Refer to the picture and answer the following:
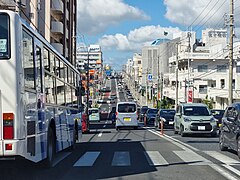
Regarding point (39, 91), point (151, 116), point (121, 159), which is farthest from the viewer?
point (151, 116)

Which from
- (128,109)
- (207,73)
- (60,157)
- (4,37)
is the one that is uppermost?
(207,73)

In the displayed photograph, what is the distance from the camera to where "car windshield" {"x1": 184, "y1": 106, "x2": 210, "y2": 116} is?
83.9 feet

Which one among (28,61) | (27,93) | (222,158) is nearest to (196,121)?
(222,158)

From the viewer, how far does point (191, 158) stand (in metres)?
14.5

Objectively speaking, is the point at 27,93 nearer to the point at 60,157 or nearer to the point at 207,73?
the point at 60,157

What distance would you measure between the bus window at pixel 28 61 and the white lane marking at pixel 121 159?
169 inches

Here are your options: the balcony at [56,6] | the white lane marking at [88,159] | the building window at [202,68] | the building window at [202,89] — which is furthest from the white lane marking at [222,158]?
the building window at [202,68]

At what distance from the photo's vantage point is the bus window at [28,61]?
938 centimetres

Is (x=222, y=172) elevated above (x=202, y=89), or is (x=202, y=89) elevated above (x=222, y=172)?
(x=202, y=89)

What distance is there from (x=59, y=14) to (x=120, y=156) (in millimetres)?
42506

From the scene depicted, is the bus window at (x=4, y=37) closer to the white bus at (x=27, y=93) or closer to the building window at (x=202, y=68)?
the white bus at (x=27, y=93)

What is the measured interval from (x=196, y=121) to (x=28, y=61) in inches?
634

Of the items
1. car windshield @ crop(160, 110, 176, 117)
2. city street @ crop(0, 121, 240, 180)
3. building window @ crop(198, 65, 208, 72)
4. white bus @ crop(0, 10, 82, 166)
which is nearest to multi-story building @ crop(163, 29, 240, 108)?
building window @ crop(198, 65, 208, 72)

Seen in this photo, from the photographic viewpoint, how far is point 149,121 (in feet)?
155
